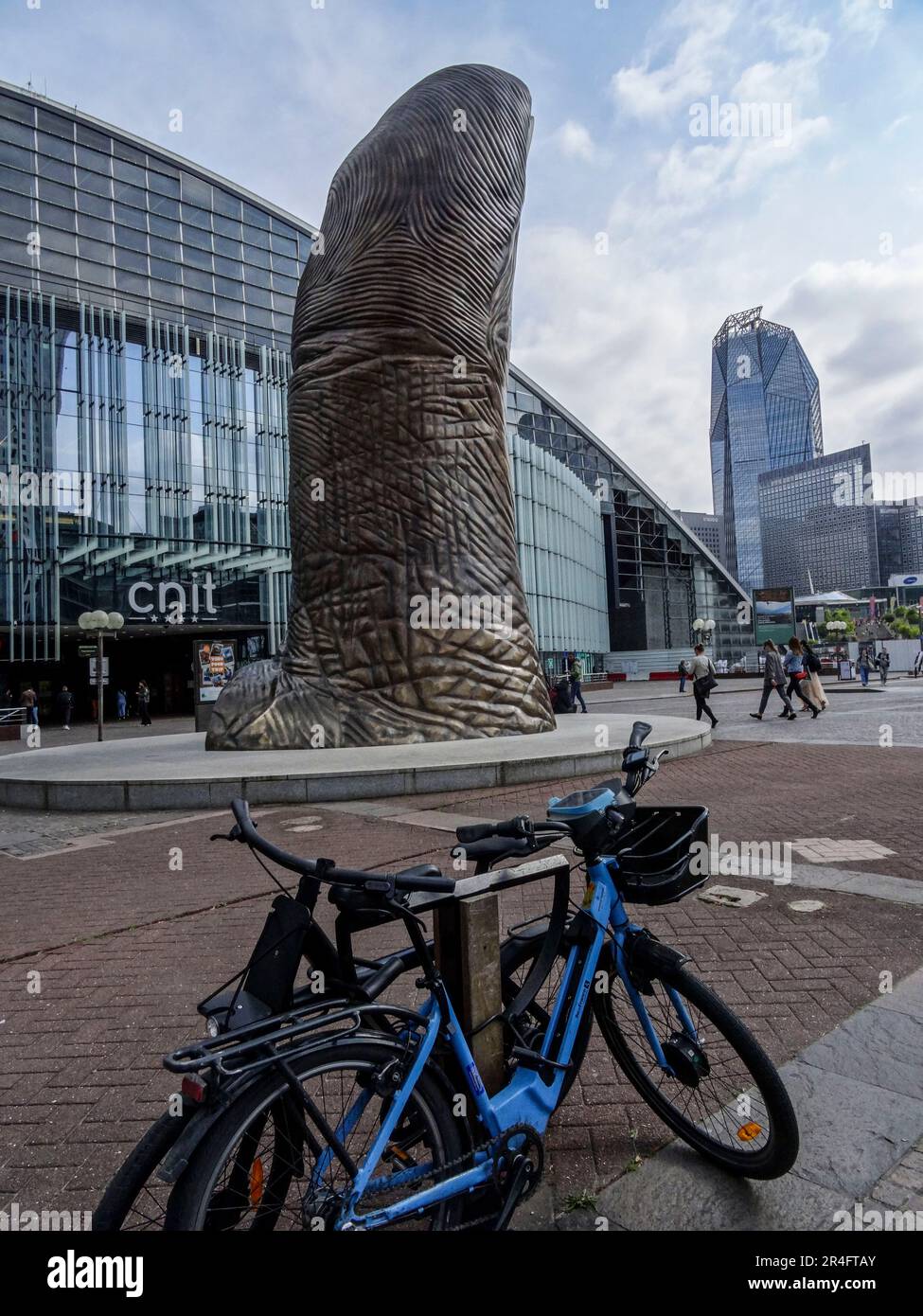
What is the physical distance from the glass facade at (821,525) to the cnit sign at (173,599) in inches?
5463

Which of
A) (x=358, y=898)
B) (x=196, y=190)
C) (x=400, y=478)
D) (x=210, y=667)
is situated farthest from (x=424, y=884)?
(x=196, y=190)

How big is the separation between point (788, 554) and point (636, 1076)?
188847 mm

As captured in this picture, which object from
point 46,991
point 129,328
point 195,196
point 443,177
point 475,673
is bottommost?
point 46,991

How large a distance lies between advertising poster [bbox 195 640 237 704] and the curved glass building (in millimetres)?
14495

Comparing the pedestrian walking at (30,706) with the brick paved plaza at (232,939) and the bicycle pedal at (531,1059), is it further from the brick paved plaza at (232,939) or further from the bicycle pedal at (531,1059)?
the bicycle pedal at (531,1059)

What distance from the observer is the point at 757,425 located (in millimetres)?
188000

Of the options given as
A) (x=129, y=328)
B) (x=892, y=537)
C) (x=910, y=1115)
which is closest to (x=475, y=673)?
(x=910, y=1115)

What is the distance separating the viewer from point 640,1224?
6.75ft

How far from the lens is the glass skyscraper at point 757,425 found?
18162 centimetres

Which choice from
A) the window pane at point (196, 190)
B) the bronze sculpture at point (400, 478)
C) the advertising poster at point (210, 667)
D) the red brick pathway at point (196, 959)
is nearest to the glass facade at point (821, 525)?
the window pane at point (196, 190)

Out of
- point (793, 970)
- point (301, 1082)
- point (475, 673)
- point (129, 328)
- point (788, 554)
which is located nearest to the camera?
point (301, 1082)

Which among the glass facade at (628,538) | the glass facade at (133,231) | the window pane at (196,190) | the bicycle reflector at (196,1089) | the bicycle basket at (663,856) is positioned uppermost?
the window pane at (196,190)

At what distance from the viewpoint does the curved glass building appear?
33.4 metres
